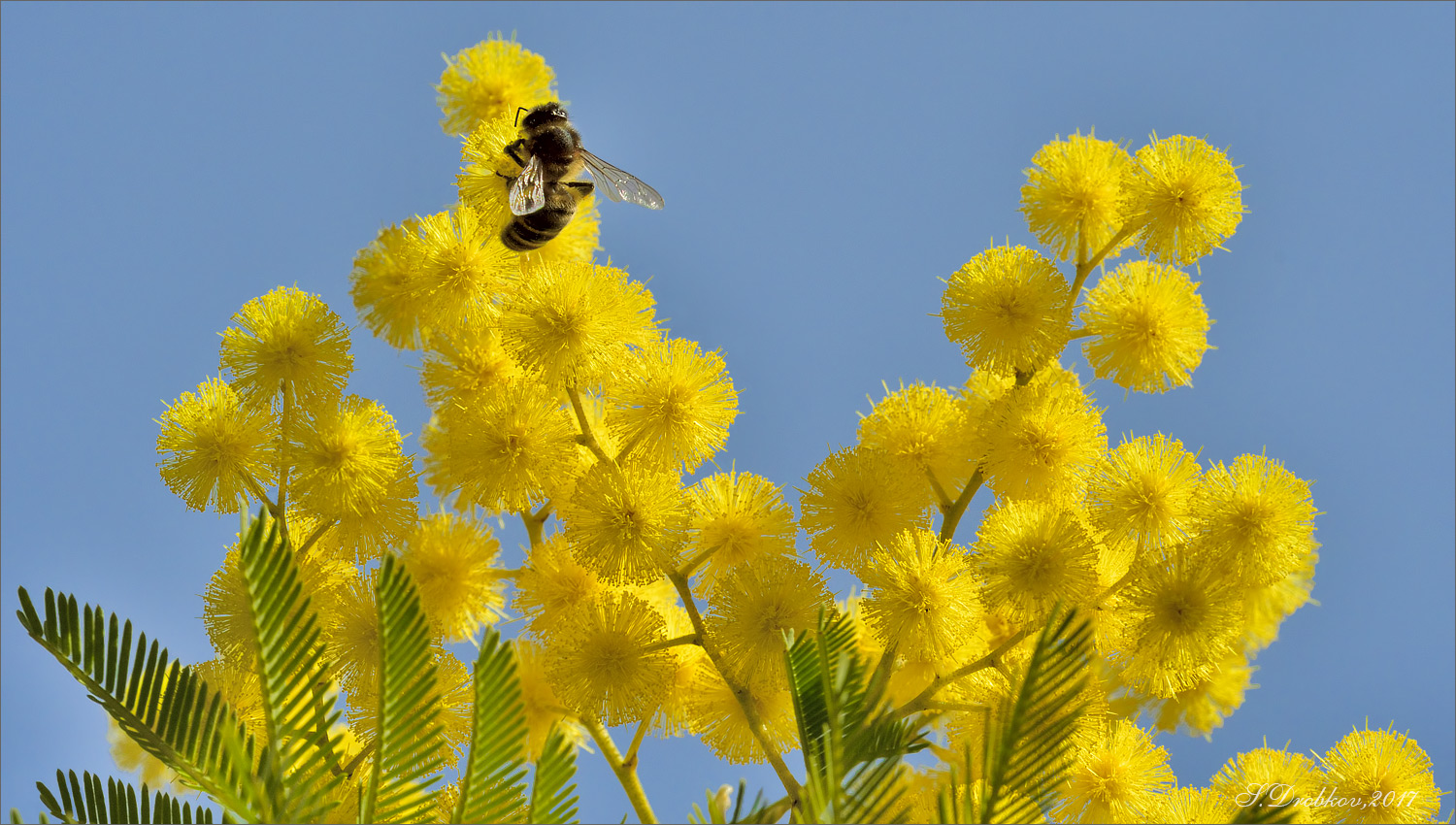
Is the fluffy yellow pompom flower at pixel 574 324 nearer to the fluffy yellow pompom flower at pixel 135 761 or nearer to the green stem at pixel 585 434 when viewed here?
the green stem at pixel 585 434

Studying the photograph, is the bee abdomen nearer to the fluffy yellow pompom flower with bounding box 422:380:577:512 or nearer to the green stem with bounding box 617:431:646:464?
the fluffy yellow pompom flower with bounding box 422:380:577:512

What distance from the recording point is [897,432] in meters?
2.91

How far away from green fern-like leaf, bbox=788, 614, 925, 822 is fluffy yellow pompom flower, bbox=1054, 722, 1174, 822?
0.62 metres

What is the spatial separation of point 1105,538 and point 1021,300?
0.59m

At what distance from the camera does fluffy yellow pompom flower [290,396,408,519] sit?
2.73 meters

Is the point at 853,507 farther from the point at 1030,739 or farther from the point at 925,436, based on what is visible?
the point at 1030,739

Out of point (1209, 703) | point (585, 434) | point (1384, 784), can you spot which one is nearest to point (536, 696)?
point (585, 434)

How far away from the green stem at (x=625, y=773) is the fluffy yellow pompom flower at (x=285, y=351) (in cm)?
108

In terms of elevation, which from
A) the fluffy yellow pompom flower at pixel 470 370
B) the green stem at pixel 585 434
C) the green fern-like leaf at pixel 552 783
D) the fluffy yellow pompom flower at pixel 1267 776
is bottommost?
the green fern-like leaf at pixel 552 783

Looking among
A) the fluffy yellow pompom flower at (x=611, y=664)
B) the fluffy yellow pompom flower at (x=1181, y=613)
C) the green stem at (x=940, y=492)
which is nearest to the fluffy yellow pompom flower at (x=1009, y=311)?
the green stem at (x=940, y=492)

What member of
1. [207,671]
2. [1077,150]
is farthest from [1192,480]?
[207,671]

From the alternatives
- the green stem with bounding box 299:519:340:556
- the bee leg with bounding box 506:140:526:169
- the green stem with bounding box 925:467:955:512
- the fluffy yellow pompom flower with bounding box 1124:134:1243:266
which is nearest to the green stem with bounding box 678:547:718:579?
the green stem with bounding box 925:467:955:512

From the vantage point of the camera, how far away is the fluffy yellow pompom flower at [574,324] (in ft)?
8.68

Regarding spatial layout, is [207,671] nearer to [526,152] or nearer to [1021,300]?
[526,152]
